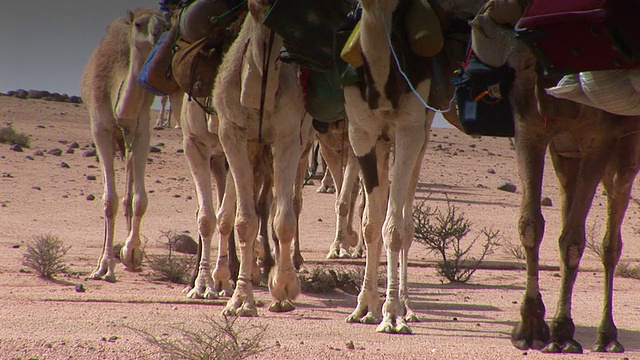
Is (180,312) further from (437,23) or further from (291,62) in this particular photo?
(437,23)

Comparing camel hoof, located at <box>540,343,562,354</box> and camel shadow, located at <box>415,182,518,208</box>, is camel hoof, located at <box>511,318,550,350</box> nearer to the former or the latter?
camel hoof, located at <box>540,343,562,354</box>

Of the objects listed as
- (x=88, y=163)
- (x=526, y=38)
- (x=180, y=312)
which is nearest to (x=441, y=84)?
(x=526, y=38)

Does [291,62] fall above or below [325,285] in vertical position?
above

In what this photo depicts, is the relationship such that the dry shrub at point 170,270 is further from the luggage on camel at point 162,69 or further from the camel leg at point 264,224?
the luggage on camel at point 162,69

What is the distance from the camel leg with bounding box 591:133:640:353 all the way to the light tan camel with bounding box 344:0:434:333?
149cm

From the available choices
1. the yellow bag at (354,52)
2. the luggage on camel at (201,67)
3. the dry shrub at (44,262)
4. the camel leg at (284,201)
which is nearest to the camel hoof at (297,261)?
the dry shrub at (44,262)

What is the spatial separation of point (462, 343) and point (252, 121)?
2.74m

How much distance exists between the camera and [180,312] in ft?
26.3

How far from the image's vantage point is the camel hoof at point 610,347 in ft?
20.9

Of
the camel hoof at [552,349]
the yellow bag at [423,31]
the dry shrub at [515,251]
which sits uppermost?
the yellow bag at [423,31]

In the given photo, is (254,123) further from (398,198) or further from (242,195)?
(398,198)

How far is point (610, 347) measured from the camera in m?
6.42

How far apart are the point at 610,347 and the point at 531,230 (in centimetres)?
96

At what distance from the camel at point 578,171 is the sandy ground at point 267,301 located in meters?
0.26
